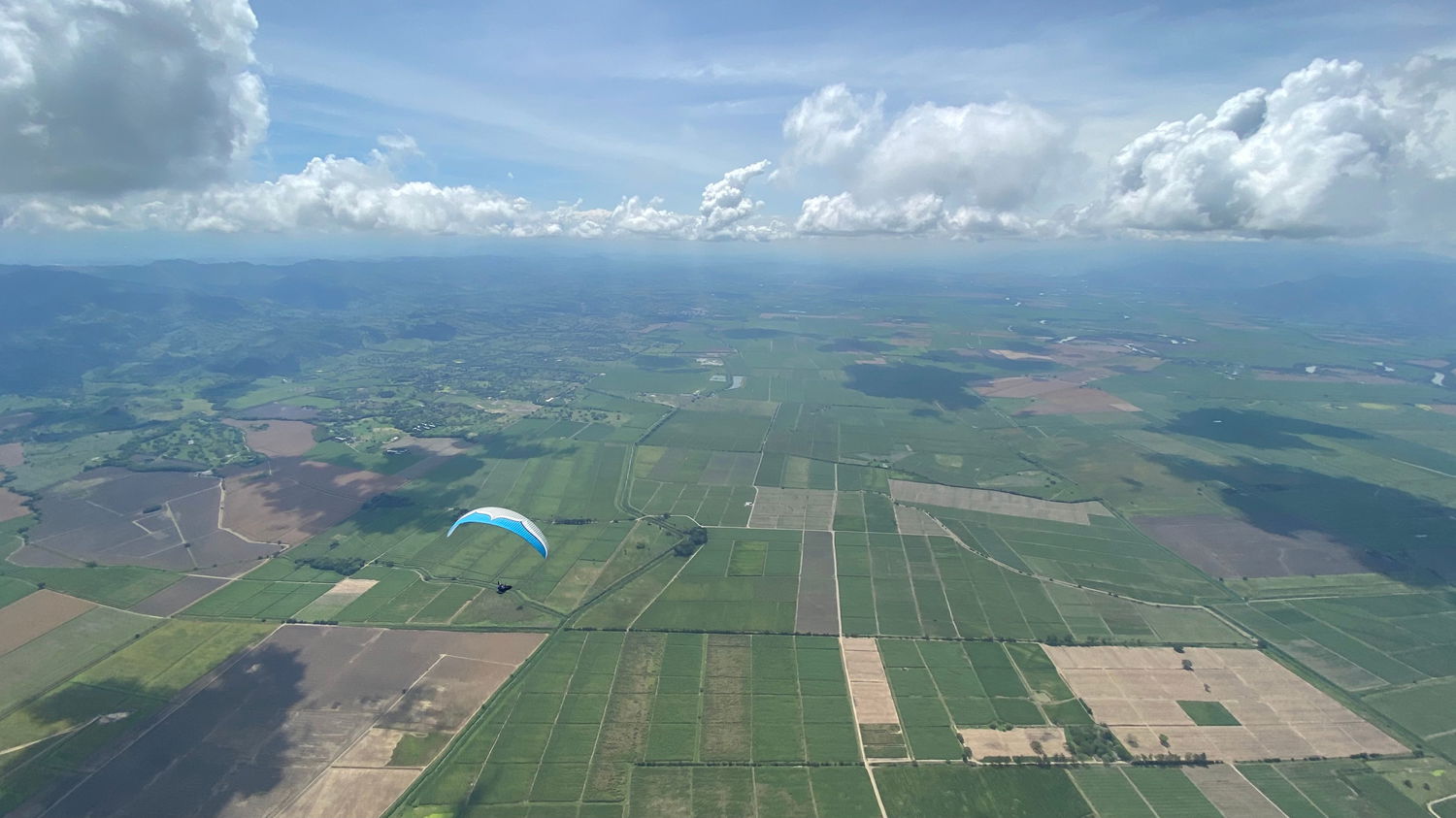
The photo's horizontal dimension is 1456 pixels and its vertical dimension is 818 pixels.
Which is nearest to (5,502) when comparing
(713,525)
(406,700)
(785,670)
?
(406,700)

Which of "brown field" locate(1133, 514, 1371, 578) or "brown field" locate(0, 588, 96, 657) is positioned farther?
"brown field" locate(1133, 514, 1371, 578)

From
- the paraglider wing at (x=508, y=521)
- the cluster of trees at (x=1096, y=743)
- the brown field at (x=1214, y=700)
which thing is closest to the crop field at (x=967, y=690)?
the cluster of trees at (x=1096, y=743)

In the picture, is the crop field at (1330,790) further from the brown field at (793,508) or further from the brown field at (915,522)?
the brown field at (793,508)

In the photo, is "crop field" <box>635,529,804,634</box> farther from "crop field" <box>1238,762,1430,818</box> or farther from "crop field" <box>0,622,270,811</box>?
"crop field" <box>0,622,270,811</box>

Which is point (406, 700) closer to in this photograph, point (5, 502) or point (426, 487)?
point (426, 487)

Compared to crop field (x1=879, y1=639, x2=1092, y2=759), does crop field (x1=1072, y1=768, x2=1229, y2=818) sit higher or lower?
lower

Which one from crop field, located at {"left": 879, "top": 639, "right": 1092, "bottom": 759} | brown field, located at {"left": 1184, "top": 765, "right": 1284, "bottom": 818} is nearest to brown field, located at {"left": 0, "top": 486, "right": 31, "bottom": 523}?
crop field, located at {"left": 879, "top": 639, "right": 1092, "bottom": 759}

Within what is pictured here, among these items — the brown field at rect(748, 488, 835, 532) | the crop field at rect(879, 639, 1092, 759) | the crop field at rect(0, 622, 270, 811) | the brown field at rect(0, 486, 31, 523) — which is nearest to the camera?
the crop field at rect(0, 622, 270, 811)
